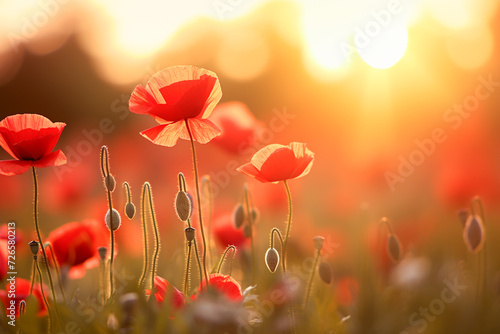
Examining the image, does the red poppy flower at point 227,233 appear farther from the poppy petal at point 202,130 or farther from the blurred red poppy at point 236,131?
the poppy petal at point 202,130

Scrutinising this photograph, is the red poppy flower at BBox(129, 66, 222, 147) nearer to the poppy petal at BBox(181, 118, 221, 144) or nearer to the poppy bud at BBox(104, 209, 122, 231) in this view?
the poppy petal at BBox(181, 118, 221, 144)

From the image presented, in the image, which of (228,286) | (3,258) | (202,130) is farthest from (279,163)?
(3,258)

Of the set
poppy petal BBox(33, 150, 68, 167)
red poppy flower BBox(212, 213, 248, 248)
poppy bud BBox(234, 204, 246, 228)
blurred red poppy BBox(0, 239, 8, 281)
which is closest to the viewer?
poppy petal BBox(33, 150, 68, 167)

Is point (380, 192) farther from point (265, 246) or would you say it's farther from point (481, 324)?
point (481, 324)

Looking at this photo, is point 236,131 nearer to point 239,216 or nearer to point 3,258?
point 239,216

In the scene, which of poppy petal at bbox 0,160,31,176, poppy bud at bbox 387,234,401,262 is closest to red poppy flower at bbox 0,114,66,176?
poppy petal at bbox 0,160,31,176

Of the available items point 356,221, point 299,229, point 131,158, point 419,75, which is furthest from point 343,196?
point 419,75
